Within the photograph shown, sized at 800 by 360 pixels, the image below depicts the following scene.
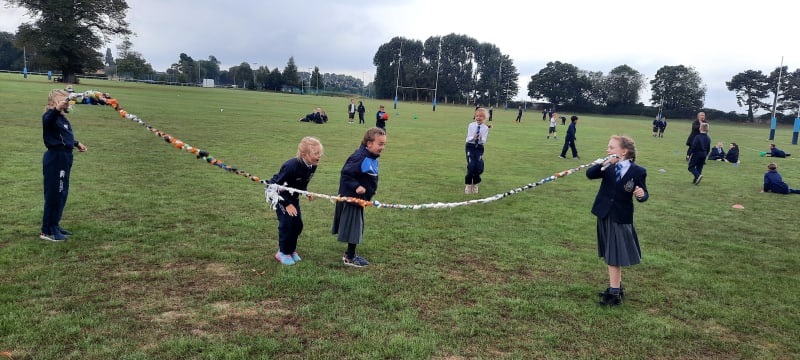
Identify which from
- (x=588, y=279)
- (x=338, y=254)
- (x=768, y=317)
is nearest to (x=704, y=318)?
(x=768, y=317)

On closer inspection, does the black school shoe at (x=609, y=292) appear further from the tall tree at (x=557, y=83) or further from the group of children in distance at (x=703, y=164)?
the tall tree at (x=557, y=83)

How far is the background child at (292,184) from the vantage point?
6383 millimetres

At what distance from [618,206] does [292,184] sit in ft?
13.5

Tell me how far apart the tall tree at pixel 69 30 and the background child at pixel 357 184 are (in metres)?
75.1

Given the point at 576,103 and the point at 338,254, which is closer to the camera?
the point at 338,254

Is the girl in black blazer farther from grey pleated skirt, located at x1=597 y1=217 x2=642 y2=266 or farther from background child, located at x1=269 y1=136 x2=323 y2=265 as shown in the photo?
background child, located at x1=269 y1=136 x2=323 y2=265

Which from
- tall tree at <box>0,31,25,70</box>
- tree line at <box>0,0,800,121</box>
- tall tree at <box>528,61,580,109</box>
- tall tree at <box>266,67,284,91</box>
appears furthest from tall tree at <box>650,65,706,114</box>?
tall tree at <box>0,31,25,70</box>

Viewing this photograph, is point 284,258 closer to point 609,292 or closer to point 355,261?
point 355,261

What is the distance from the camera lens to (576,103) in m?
120

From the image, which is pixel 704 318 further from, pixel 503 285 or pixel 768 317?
pixel 503 285

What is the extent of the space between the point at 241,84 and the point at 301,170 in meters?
163

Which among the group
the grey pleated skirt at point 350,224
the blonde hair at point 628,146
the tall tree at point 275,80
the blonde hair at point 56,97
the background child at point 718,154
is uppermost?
the tall tree at point 275,80

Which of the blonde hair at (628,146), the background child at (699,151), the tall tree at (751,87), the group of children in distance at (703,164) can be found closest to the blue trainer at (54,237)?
the blonde hair at (628,146)

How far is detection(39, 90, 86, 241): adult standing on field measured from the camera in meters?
6.73
